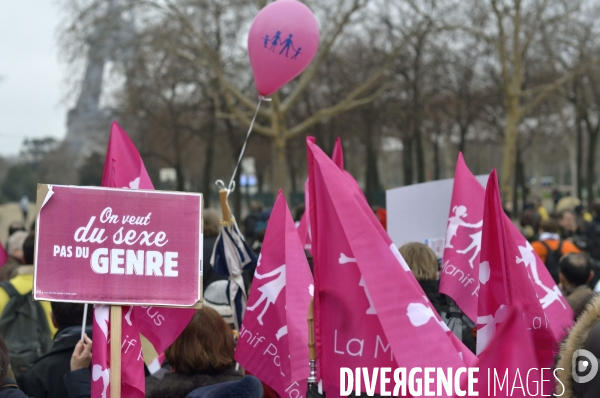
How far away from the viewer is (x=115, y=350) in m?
3.20

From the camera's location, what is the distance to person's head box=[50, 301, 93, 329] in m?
3.72

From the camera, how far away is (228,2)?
21.1m

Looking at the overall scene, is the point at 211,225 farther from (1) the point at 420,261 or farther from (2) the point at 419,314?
(2) the point at 419,314

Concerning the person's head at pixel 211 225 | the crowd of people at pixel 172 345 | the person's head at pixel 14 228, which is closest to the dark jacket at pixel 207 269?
the person's head at pixel 211 225

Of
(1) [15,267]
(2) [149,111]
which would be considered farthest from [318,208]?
(2) [149,111]

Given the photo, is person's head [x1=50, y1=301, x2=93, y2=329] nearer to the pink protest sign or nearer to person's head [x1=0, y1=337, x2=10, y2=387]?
the pink protest sign

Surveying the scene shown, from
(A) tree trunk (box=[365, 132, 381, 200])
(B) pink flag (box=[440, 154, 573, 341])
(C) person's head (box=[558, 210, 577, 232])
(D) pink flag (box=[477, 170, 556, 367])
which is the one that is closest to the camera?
(D) pink flag (box=[477, 170, 556, 367])

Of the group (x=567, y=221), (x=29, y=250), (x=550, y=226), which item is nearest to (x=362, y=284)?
(x=29, y=250)

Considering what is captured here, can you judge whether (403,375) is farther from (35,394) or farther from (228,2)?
(228,2)

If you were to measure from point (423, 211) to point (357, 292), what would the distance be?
2.95 metres

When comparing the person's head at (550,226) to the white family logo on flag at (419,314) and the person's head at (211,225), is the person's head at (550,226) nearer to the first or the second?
the person's head at (211,225)

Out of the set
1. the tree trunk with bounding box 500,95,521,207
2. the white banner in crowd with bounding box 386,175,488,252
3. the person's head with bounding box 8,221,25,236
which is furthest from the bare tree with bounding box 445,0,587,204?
the white banner in crowd with bounding box 386,175,488,252

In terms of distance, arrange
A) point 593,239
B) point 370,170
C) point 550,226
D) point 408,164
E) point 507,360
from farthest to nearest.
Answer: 1. point 370,170
2. point 408,164
3. point 593,239
4. point 550,226
5. point 507,360

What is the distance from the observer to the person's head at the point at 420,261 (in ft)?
14.0
